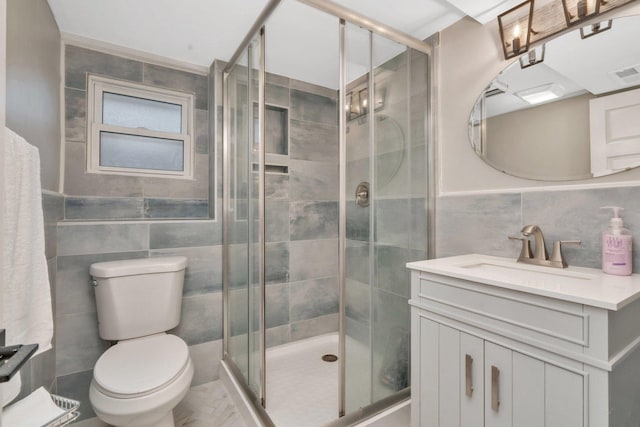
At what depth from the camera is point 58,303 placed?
61.5 inches

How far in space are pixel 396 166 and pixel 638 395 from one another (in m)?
1.20

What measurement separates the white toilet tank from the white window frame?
2.11 feet

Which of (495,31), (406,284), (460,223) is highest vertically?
(495,31)

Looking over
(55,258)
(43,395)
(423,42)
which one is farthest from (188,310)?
(423,42)

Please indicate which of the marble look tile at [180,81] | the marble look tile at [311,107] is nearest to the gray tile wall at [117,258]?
the marble look tile at [180,81]

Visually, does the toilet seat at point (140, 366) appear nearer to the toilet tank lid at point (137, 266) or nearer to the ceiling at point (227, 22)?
the toilet tank lid at point (137, 266)

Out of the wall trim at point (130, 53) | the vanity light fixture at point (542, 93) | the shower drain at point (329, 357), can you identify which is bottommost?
the shower drain at point (329, 357)

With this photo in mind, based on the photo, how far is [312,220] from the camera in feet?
7.99

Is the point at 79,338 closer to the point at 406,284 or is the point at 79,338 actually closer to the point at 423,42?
the point at 406,284

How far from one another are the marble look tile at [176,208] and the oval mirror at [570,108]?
1.85 meters

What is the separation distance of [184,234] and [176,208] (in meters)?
0.29

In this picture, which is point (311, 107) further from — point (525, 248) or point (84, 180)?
point (525, 248)

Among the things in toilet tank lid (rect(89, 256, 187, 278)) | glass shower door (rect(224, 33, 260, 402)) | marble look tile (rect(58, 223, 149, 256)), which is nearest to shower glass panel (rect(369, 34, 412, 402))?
glass shower door (rect(224, 33, 260, 402))

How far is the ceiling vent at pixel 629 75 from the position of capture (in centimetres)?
106
